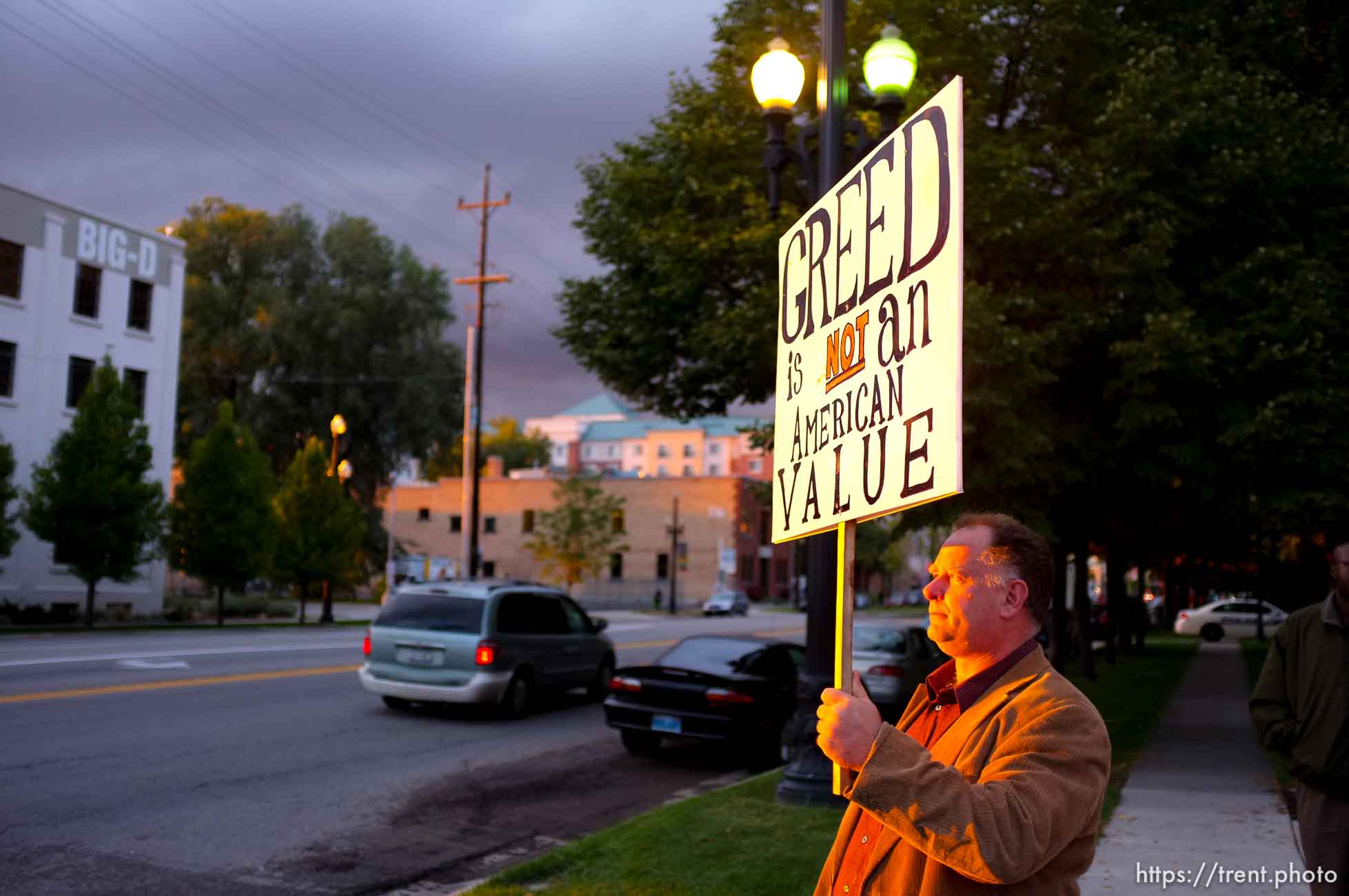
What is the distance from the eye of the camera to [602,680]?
18.0 metres

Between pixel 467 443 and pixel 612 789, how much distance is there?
29.6 metres

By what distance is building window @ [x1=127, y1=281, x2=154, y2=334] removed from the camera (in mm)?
38750

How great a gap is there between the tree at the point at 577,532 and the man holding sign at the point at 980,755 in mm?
64453

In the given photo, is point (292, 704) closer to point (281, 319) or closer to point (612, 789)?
point (612, 789)

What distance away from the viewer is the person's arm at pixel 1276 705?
16.3ft

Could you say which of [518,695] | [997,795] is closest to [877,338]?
[997,795]

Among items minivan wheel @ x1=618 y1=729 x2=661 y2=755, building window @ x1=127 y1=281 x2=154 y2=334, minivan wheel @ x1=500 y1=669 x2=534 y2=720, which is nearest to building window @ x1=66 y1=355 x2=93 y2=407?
building window @ x1=127 y1=281 x2=154 y2=334

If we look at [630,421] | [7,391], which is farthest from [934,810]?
[630,421]

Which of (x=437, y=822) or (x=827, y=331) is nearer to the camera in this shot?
(x=827, y=331)

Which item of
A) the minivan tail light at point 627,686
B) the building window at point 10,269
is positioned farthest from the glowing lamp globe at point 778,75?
the building window at point 10,269

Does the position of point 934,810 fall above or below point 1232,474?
below

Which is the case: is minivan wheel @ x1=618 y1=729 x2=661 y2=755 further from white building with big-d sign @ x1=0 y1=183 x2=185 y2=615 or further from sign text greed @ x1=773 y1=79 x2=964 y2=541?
white building with big-d sign @ x1=0 y1=183 x2=185 y2=615

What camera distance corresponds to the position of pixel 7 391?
3444 centimetres

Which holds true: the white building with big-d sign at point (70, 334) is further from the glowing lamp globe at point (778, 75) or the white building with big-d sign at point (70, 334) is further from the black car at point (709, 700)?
the glowing lamp globe at point (778, 75)
